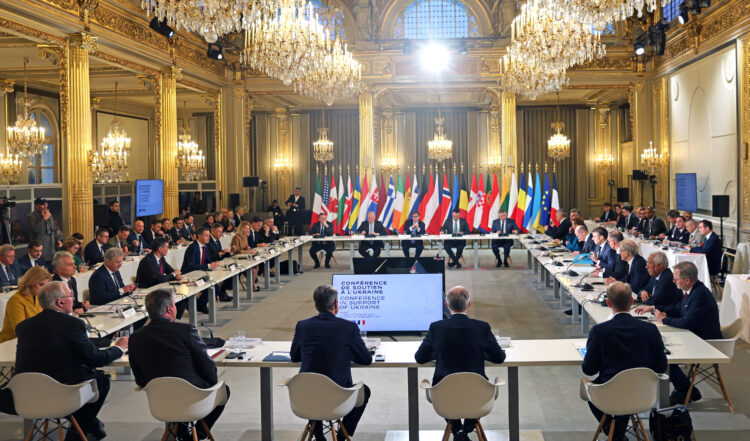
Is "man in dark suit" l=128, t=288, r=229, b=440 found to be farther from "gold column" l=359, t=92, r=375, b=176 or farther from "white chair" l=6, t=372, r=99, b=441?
"gold column" l=359, t=92, r=375, b=176

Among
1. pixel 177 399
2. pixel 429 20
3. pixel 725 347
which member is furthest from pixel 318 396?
pixel 429 20

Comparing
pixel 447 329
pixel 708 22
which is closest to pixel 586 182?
pixel 708 22

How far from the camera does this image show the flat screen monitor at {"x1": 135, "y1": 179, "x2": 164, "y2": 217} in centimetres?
1366

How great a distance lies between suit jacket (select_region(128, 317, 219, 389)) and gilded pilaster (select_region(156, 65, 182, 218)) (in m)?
10.6

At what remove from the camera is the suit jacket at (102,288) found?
766 cm

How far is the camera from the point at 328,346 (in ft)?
14.5

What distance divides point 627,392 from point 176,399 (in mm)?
2710

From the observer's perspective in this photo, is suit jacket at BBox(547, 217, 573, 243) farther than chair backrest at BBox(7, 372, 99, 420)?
Yes

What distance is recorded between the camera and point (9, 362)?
16.1ft

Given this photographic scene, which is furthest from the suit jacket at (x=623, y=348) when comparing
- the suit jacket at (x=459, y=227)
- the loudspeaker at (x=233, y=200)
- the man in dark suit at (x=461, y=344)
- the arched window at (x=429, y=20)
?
the arched window at (x=429, y=20)

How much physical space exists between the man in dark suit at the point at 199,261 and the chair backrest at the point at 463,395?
20.9ft

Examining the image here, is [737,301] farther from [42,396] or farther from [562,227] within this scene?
[42,396]

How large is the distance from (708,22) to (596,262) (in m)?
6.70

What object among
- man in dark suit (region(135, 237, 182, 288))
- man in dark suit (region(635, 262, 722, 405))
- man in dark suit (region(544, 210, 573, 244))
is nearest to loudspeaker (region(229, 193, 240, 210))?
man in dark suit (region(544, 210, 573, 244))
